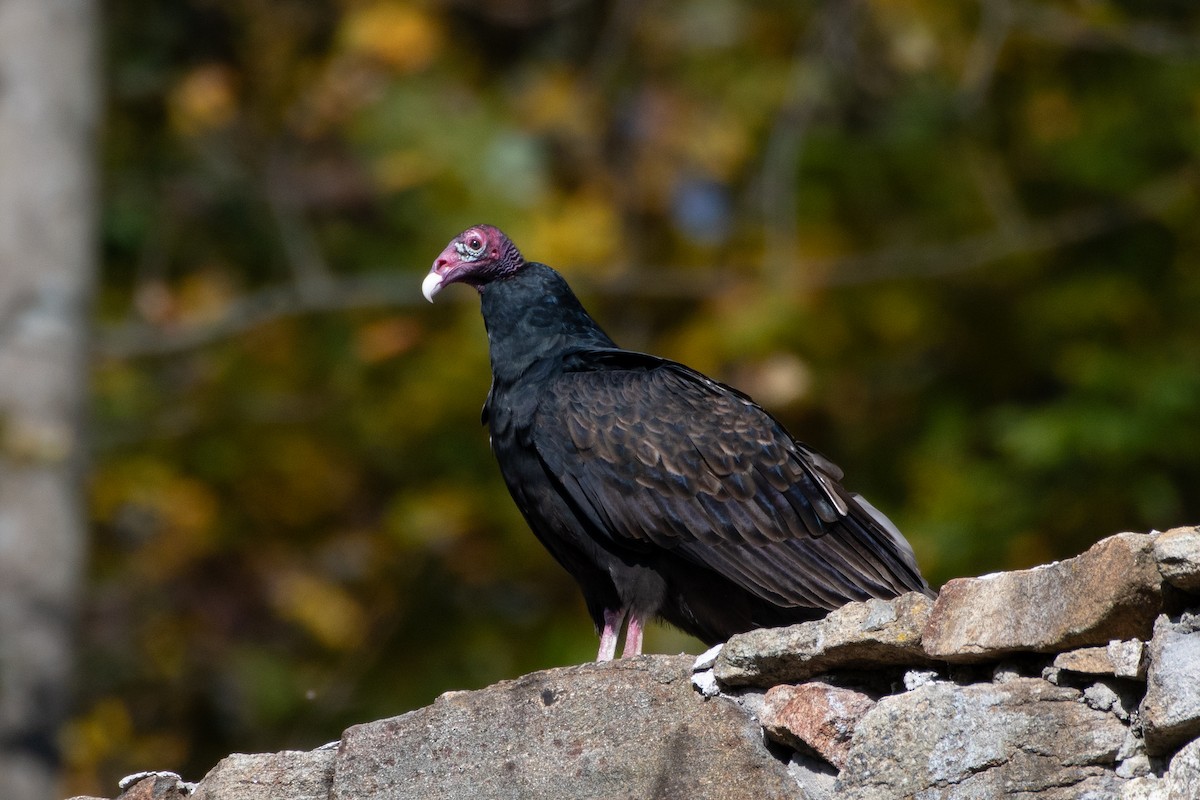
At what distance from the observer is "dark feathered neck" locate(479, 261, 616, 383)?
416 centimetres

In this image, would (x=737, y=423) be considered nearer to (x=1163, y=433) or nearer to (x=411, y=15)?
(x=1163, y=433)

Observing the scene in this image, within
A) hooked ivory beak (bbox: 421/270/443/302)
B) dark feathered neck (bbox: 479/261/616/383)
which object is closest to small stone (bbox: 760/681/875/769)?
dark feathered neck (bbox: 479/261/616/383)

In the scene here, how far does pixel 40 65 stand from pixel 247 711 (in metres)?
3.53

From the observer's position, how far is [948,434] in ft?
26.3

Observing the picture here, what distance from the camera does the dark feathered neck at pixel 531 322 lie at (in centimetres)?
416

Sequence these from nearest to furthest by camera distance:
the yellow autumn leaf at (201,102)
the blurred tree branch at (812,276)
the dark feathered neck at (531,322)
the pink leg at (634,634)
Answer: the pink leg at (634,634) → the dark feathered neck at (531,322) → the blurred tree branch at (812,276) → the yellow autumn leaf at (201,102)

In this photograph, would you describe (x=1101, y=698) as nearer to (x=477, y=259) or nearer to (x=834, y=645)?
(x=834, y=645)

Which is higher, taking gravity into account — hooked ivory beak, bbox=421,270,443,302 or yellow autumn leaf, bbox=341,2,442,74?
yellow autumn leaf, bbox=341,2,442,74

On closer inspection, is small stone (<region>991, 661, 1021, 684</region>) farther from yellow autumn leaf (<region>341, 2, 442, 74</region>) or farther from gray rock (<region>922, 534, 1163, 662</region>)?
yellow autumn leaf (<region>341, 2, 442, 74</region>)

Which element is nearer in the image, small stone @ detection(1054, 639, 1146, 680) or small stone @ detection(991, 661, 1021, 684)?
small stone @ detection(1054, 639, 1146, 680)

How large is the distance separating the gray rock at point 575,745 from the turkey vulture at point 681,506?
3.37ft

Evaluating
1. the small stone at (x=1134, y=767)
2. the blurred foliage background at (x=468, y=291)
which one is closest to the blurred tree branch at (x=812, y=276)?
the blurred foliage background at (x=468, y=291)

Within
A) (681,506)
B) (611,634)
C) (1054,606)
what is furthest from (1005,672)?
(611,634)

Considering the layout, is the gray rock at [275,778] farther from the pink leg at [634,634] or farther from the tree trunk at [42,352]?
the tree trunk at [42,352]
